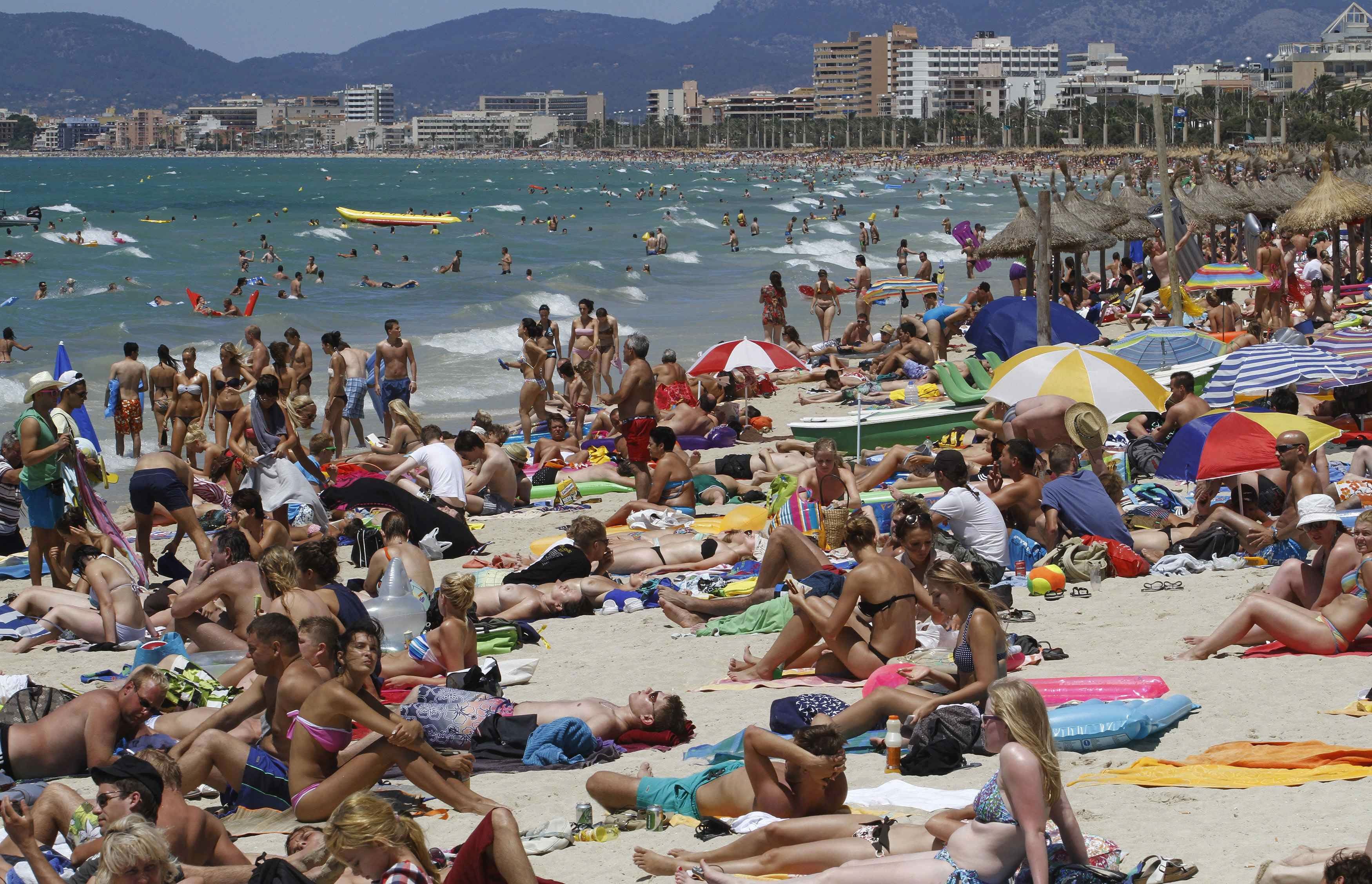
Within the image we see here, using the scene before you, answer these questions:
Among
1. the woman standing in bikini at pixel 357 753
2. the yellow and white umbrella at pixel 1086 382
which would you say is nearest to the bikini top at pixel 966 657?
the woman standing in bikini at pixel 357 753

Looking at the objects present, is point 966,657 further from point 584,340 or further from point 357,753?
point 584,340

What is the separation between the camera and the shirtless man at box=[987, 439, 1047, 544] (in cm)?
753

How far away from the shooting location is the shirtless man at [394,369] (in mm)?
12945

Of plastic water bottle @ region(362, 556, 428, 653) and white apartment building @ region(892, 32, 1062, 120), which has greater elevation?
white apartment building @ region(892, 32, 1062, 120)

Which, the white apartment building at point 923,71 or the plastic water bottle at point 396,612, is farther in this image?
the white apartment building at point 923,71

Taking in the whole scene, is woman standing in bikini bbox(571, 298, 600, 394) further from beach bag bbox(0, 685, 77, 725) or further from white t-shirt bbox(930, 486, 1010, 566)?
beach bag bbox(0, 685, 77, 725)

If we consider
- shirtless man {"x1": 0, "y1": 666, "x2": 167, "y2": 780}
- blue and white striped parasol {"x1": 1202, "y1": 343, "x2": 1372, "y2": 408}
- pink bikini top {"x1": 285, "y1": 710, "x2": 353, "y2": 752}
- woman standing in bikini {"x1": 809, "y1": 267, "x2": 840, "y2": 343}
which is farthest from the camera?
woman standing in bikini {"x1": 809, "y1": 267, "x2": 840, "y2": 343}

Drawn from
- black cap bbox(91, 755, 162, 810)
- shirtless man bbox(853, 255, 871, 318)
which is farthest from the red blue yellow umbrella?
shirtless man bbox(853, 255, 871, 318)

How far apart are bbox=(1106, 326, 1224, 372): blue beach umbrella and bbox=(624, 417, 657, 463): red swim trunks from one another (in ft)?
13.1

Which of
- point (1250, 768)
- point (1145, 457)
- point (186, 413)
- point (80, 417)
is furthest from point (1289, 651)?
point (186, 413)

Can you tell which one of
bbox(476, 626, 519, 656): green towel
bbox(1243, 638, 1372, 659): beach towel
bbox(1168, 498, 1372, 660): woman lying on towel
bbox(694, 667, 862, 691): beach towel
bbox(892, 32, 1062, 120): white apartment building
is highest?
bbox(892, 32, 1062, 120): white apartment building

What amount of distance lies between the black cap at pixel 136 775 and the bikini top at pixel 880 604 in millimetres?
2908

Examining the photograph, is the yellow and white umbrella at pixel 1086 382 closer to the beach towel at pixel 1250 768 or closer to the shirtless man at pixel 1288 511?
the shirtless man at pixel 1288 511

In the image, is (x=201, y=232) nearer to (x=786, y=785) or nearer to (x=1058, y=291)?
(x=1058, y=291)
